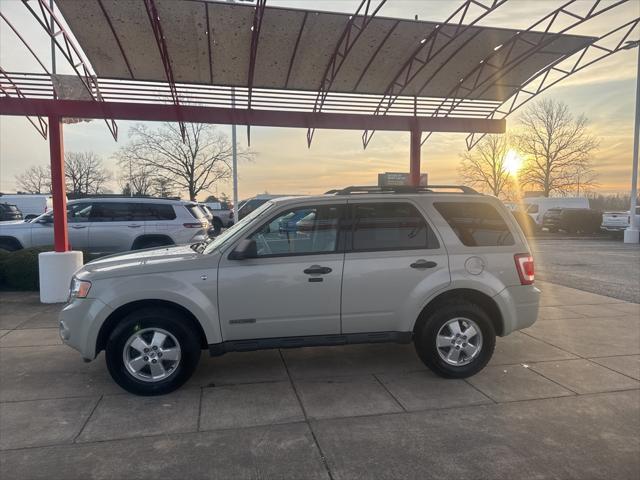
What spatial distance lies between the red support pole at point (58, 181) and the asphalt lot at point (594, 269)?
994 cm

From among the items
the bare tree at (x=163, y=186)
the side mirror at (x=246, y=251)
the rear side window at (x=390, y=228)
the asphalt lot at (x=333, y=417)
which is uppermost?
the bare tree at (x=163, y=186)

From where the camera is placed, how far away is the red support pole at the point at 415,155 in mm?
8977

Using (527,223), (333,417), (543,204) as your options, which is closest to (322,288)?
(333,417)

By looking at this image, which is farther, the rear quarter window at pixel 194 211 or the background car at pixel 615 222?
the background car at pixel 615 222

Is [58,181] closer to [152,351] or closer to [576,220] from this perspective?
[152,351]

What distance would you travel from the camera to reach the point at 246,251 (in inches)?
165

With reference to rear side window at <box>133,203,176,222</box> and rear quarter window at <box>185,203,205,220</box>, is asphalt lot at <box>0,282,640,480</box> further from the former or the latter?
rear quarter window at <box>185,203,205,220</box>

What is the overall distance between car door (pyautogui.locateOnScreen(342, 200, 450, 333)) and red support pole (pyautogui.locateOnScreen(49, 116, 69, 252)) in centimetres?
585

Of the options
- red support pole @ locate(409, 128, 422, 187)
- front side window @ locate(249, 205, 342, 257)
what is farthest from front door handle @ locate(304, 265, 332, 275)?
red support pole @ locate(409, 128, 422, 187)

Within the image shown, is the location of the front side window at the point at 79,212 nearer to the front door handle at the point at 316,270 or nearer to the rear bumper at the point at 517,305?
the front door handle at the point at 316,270

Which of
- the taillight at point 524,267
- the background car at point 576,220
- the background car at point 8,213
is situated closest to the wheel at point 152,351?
the taillight at point 524,267

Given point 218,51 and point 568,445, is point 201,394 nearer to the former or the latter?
point 568,445

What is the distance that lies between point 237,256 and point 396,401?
1.93m

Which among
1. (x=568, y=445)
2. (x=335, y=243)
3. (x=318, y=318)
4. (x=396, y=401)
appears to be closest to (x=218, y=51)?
(x=335, y=243)
